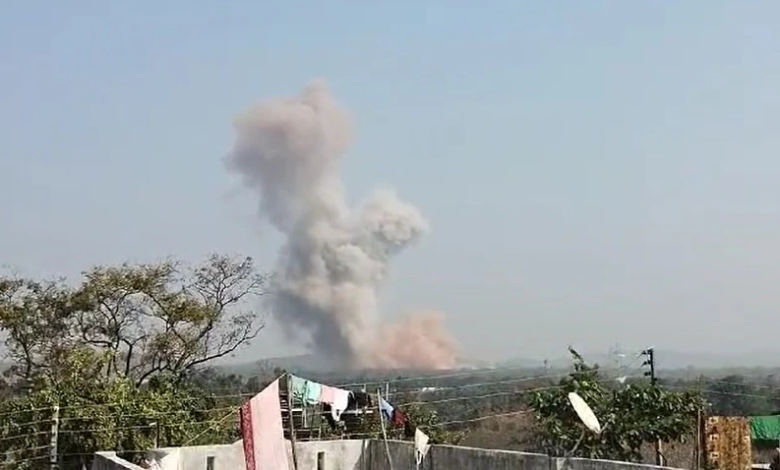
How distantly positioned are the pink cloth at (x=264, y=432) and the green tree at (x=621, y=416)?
4.55m

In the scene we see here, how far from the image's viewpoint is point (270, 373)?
29.6m

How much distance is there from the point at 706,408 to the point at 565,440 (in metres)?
2.40

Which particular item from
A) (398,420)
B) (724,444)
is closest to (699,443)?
(724,444)

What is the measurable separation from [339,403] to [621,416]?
4414 millimetres

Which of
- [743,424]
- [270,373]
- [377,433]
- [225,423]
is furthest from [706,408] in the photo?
[270,373]

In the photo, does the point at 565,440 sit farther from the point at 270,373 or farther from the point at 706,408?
the point at 270,373

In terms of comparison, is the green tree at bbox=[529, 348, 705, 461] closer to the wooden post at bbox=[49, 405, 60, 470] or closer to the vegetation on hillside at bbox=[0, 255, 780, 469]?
the vegetation on hillside at bbox=[0, 255, 780, 469]

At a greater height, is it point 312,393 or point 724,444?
point 312,393

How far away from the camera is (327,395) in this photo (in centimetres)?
1670

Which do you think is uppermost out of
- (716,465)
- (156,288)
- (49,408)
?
(156,288)

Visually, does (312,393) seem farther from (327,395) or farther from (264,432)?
(264,432)

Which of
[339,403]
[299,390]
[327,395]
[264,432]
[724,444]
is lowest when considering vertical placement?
[724,444]

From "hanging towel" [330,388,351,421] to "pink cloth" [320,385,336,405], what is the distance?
7 centimetres

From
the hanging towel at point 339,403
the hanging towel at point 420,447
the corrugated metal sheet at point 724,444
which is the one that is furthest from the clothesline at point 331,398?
the corrugated metal sheet at point 724,444
